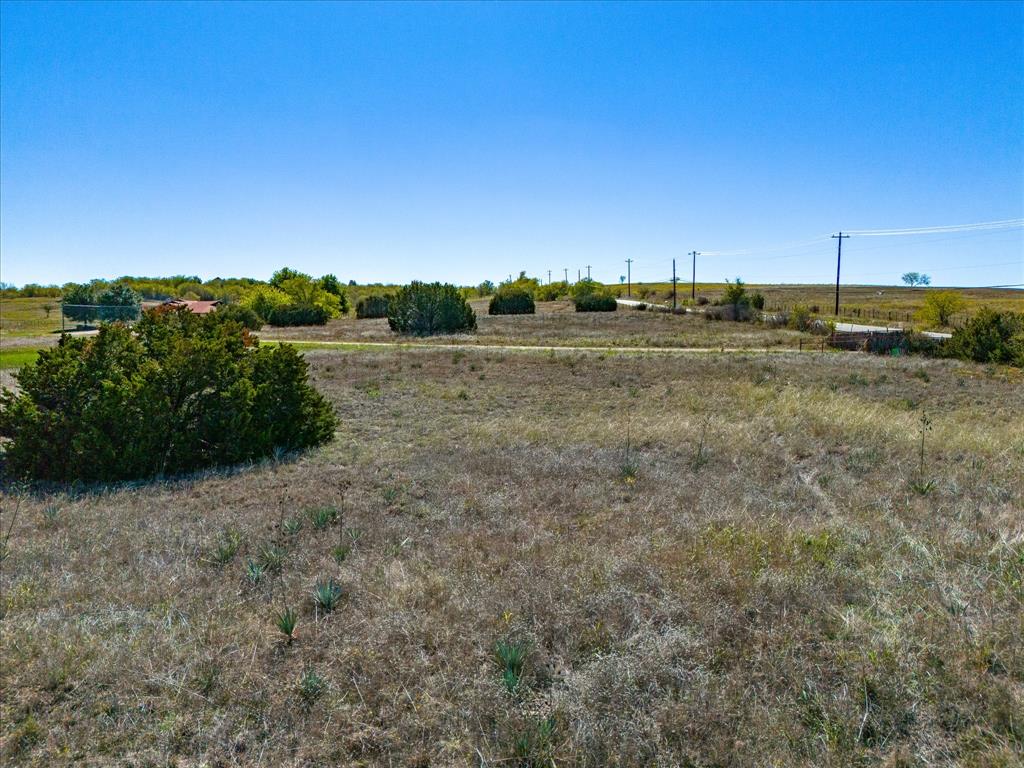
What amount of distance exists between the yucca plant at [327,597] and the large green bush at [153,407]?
5818 mm

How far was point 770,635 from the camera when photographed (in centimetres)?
413

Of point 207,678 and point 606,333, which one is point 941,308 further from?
point 207,678

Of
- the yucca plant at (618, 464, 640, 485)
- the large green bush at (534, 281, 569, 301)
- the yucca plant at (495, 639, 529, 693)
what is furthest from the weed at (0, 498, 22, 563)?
the large green bush at (534, 281, 569, 301)

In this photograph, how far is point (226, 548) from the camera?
18.8ft

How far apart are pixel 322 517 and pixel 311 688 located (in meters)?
3.06

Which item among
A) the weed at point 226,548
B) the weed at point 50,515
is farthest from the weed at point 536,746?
the weed at point 50,515

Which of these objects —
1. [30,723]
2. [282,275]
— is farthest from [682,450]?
[282,275]


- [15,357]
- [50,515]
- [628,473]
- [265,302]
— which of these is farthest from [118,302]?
A: [628,473]

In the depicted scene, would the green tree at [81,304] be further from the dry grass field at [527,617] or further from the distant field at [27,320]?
Result: the dry grass field at [527,617]

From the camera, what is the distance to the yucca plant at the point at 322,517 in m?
6.52

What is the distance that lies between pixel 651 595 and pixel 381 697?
2144 millimetres

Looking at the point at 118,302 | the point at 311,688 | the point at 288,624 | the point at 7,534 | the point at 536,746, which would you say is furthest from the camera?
the point at 118,302

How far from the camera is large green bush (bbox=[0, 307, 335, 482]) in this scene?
8781 mm

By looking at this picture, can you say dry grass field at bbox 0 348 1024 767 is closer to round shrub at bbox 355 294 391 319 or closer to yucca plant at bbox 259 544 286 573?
yucca plant at bbox 259 544 286 573
